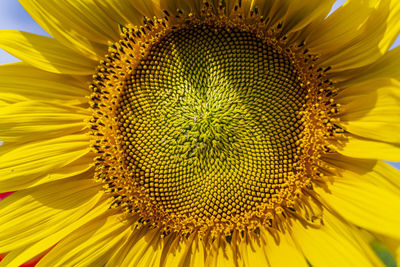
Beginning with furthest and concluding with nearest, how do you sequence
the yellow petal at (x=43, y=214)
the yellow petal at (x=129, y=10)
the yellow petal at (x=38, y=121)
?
the yellow petal at (x=43, y=214)
the yellow petal at (x=38, y=121)
the yellow petal at (x=129, y=10)

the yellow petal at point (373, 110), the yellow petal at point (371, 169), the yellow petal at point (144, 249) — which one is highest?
the yellow petal at point (373, 110)

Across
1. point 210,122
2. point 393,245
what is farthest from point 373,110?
point 210,122

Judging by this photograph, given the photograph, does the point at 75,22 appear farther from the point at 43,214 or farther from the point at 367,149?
the point at 367,149

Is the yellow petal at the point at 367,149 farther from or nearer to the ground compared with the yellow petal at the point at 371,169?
farther from the ground

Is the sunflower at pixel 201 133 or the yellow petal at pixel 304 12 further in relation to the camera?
the sunflower at pixel 201 133

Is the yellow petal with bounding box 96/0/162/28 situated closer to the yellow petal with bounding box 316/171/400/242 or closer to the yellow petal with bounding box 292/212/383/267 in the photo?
the yellow petal with bounding box 316/171/400/242

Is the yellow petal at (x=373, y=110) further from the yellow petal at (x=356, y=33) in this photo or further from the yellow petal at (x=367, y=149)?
the yellow petal at (x=356, y=33)

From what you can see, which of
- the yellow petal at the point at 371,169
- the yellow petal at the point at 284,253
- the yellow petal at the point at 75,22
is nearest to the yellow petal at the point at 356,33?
the yellow petal at the point at 371,169

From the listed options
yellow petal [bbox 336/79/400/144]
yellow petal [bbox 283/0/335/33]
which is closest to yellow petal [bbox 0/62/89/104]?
yellow petal [bbox 283/0/335/33]
